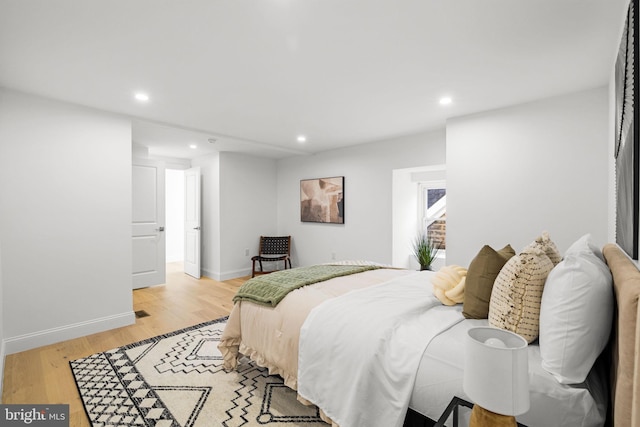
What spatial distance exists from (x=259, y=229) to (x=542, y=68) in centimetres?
498

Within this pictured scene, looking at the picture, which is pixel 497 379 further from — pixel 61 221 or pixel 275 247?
pixel 275 247

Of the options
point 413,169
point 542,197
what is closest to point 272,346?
point 542,197

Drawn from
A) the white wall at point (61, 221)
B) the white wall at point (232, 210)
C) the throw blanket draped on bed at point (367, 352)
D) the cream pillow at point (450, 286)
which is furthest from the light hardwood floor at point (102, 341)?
the cream pillow at point (450, 286)

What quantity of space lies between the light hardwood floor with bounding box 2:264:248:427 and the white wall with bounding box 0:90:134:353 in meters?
0.22

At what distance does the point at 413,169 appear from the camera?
4598 millimetres

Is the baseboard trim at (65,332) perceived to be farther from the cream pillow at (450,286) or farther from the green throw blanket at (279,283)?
the cream pillow at (450,286)

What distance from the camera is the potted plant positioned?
4398 mm

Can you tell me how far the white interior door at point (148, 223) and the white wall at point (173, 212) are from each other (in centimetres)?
244

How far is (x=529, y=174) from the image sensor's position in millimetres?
3145

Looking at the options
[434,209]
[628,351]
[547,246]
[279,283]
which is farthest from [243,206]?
[628,351]

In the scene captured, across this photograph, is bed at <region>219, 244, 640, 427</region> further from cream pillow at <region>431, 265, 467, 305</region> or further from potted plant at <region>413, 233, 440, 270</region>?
potted plant at <region>413, 233, 440, 270</region>

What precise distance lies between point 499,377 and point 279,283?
1673mm

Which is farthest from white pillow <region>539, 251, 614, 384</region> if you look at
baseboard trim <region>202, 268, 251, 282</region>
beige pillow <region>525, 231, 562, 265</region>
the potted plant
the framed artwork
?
baseboard trim <region>202, 268, 251, 282</region>

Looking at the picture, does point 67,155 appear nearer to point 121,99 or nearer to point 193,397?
point 121,99
